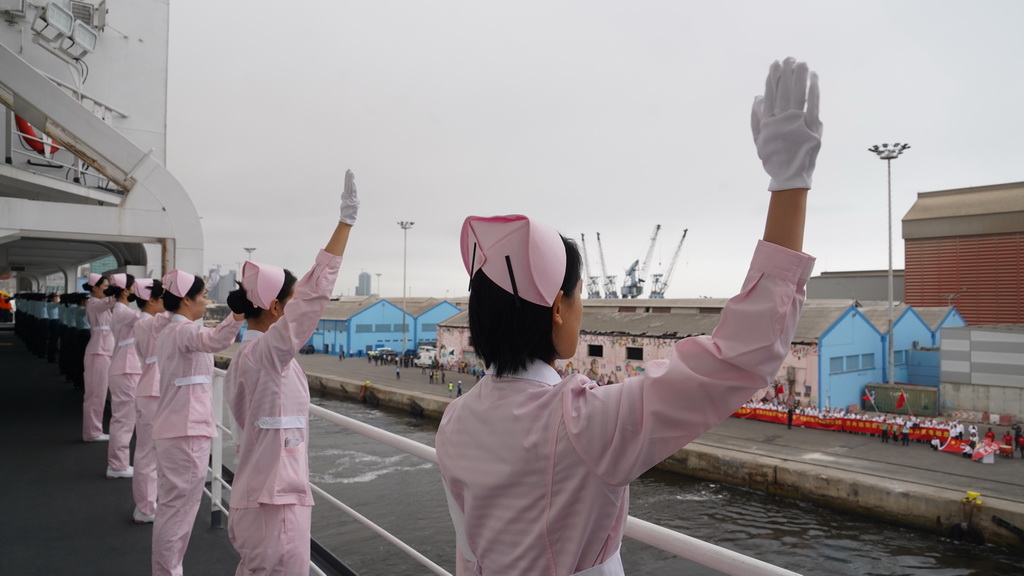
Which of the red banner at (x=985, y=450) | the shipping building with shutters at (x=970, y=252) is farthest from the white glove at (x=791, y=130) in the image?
the shipping building with shutters at (x=970, y=252)

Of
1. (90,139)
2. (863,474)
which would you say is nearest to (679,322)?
(863,474)

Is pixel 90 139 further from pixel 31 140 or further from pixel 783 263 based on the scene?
pixel 783 263

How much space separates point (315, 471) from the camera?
1686 cm

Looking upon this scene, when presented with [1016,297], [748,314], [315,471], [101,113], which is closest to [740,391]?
[748,314]

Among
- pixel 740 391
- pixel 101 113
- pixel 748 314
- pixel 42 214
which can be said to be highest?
pixel 101 113

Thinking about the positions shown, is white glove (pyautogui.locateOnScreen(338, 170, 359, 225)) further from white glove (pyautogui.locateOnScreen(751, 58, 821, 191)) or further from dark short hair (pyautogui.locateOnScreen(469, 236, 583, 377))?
white glove (pyautogui.locateOnScreen(751, 58, 821, 191))

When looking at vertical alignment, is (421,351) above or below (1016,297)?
below

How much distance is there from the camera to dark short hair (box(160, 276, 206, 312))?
11.2ft

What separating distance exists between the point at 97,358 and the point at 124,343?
1.25 m

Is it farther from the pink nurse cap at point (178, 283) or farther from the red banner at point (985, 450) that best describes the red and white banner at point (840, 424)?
the pink nurse cap at point (178, 283)

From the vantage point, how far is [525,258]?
3.61 ft

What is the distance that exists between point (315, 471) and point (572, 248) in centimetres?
1737

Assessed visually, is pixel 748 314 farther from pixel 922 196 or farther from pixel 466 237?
pixel 922 196

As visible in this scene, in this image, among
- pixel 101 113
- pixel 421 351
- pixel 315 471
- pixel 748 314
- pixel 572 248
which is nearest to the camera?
pixel 748 314
